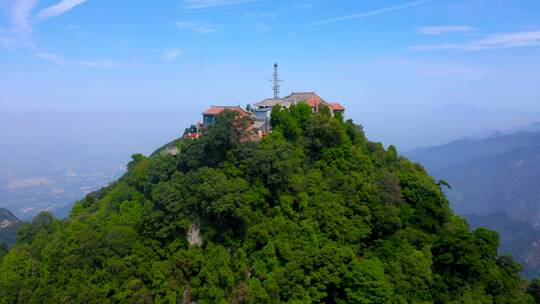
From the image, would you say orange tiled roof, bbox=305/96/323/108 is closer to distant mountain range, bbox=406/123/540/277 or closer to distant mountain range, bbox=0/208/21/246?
distant mountain range, bbox=0/208/21/246

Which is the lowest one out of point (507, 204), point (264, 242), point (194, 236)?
point (507, 204)

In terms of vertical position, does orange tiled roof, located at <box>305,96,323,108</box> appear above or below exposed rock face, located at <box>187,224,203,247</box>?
above

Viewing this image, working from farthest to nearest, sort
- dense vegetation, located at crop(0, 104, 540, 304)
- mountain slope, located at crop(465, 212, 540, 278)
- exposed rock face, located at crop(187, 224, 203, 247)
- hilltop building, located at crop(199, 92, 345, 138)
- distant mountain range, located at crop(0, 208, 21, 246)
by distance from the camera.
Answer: mountain slope, located at crop(465, 212, 540, 278), distant mountain range, located at crop(0, 208, 21, 246), hilltop building, located at crop(199, 92, 345, 138), exposed rock face, located at crop(187, 224, 203, 247), dense vegetation, located at crop(0, 104, 540, 304)

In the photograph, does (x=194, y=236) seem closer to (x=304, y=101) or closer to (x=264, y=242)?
(x=264, y=242)

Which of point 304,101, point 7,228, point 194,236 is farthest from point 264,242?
point 7,228

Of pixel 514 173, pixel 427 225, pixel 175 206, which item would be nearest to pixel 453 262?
pixel 427 225

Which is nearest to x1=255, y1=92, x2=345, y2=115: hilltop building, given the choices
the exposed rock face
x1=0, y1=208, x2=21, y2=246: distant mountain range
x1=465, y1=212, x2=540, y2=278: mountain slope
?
the exposed rock face

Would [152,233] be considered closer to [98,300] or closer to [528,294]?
[98,300]
